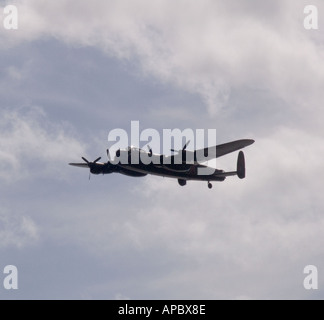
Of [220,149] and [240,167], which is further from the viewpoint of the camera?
[240,167]

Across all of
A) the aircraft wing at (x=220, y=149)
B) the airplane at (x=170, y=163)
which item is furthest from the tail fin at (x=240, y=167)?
the aircraft wing at (x=220, y=149)

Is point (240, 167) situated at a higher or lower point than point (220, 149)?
lower

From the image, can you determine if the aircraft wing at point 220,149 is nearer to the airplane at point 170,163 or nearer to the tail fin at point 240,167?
the airplane at point 170,163

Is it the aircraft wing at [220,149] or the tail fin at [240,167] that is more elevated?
the aircraft wing at [220,149]

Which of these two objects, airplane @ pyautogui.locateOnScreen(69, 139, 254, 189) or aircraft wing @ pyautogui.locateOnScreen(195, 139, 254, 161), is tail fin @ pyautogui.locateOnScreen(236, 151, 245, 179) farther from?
aircraft wing @ pyautogui.locateOnScreen(195, 139, 254, 161)

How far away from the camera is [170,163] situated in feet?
233

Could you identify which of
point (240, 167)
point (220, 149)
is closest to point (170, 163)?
point (220, 149)

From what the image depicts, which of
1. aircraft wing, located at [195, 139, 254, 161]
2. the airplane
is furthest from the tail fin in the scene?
aircraft wing, located at [195, 139, 254, 161]

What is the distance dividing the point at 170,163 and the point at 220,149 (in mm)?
6495

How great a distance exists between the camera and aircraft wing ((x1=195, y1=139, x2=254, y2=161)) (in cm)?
7038

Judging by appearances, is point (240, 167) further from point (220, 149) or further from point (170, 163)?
point (170, 163)

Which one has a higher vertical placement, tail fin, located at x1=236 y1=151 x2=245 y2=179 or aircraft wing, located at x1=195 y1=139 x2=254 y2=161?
aircraft wing, located at x1=195 y1=139 x2=254 y2=161

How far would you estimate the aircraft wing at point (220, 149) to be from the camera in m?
70.4

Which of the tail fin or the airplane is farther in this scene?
the tail fin
